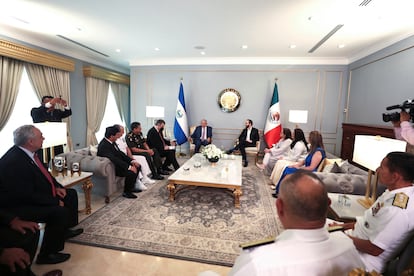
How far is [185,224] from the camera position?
252cm

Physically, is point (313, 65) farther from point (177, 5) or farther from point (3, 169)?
point (3, 169)

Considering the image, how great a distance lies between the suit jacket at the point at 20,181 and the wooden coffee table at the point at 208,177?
151 cm

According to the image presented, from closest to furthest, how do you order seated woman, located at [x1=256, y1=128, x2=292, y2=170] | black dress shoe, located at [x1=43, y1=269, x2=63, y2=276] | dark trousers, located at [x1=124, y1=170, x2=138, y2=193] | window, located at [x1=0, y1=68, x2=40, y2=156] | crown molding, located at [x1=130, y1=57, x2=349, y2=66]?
1. black dress shoe, located at [x1=43, y1=269, x2=63, y2=276]
2. dark trousers, located at [x1=124, y1=170, x2=138, y2=193]
3. window, located at [x1=0, y1=68, x2=40, y2=156]
4. seated woman, located at [x1=256, y1=128, x2=292, y2=170]
5. crown molding, located at [x1=130, y1=57, x2=349, y2=66]

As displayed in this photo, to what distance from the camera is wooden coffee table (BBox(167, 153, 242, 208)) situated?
291cm

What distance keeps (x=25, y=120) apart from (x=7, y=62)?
1.12 m

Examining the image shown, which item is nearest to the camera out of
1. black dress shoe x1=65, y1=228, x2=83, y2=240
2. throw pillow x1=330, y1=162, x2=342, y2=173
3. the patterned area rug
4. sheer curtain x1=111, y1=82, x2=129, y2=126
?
the patterned area rug

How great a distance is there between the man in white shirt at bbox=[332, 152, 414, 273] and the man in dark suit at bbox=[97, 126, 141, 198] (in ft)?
9.38

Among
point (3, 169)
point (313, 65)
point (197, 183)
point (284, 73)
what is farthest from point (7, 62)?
point (313, 65)

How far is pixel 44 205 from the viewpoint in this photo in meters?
1.86

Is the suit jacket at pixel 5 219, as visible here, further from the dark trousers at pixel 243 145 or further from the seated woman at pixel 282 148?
the dark trousers at pixel 243 145

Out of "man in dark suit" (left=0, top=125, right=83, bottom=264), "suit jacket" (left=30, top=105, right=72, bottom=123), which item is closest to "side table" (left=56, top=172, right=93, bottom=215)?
"man in dark suit" (left=0, top=125, right=83, bottom=264)

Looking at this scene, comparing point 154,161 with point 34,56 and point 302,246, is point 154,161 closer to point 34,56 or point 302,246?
point 34,56

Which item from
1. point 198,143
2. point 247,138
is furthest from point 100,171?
point 247,138

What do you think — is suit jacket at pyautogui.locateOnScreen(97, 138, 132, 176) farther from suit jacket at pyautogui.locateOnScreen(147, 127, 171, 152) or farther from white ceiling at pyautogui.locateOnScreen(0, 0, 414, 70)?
white ceiling at pyautogui.locateOnScreen(0, 0, 414, 70)
